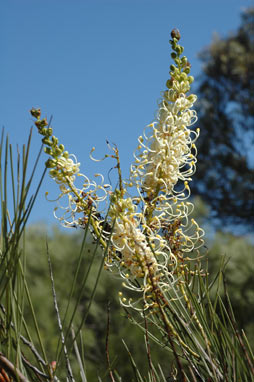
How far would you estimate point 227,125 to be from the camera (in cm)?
988

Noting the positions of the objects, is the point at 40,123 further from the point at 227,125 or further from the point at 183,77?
the point at 227,125

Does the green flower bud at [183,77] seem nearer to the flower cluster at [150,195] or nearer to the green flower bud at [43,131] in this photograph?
the flower cluster at [150,195]

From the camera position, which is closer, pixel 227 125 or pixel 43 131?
pixel 43 131

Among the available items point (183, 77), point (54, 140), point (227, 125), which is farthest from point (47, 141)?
point (227, 125)

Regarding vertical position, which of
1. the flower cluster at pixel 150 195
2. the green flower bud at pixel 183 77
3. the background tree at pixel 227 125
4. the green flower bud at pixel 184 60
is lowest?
the flower cluster at pixel 150 195

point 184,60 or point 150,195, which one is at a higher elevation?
point 184,60

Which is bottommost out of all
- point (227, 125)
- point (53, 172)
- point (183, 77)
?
point (53, 172)

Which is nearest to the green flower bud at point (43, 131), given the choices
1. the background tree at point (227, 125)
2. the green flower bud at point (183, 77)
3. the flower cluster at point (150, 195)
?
the flower cluster at point (150, 195)

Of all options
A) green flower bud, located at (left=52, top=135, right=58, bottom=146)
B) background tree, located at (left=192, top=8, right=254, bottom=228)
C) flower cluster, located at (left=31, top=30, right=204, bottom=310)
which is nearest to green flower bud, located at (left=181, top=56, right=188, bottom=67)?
flower cluster, located at (left=31, top=30, right=204, bottom=310)

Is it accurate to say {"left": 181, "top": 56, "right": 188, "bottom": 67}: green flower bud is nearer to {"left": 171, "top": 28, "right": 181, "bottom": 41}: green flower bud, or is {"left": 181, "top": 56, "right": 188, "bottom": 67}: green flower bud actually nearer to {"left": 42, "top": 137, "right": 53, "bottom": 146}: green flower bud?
{"left": 171, "top": 28, "right": 181, "bottom": 41}: green flower bud

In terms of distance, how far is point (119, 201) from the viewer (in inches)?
22.0

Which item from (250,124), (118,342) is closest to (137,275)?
(118,342)

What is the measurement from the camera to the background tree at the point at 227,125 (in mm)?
9266

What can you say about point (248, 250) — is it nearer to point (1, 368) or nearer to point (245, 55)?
point (1, 368)
